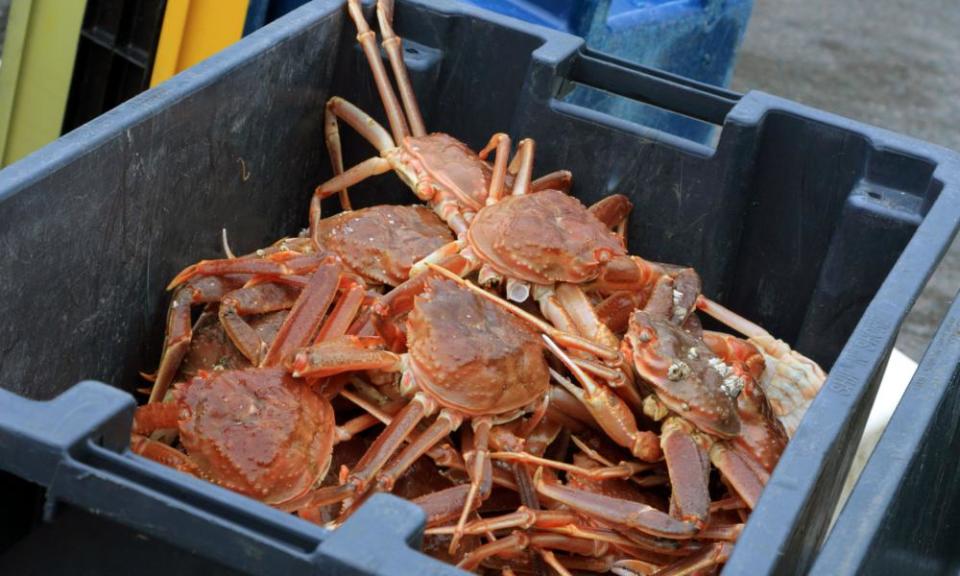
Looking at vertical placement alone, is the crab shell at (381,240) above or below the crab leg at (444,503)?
above

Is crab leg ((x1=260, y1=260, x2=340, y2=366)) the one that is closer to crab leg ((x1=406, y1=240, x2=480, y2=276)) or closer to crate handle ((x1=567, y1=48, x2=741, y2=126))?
crab leg ((x1=406, y1=240, x2=480, y2=276))

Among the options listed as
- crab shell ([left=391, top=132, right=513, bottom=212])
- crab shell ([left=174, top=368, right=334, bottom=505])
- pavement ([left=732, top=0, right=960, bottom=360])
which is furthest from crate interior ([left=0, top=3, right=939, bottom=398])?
pavement ([left=732, top=0, right=960, bottom=360])

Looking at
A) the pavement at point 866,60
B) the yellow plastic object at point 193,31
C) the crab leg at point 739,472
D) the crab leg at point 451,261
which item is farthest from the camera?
the pavement at point 866,60

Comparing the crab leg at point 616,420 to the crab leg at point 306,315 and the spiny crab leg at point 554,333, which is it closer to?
the spiny crab leg at point 554,333

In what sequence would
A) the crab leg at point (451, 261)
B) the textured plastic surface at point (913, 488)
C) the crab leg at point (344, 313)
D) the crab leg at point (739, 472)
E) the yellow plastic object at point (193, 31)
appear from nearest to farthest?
1. the textured plastic surface at point (913, 488)
2. the crab leg at point (739, 472)
3. the crab leg at point (344, 313)
4. the crab leg at point (451, 261)
5. the yellow plastic object at point (193, 31)

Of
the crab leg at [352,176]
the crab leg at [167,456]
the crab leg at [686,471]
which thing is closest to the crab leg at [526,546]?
the crab leg at [686,471]

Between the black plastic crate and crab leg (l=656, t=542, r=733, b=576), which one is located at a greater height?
the black plastic crate
